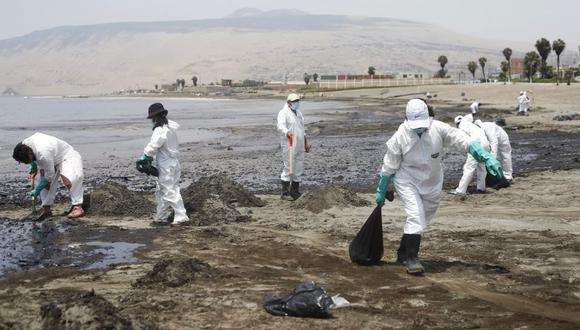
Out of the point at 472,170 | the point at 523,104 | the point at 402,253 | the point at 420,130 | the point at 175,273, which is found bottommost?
the point at 402,253

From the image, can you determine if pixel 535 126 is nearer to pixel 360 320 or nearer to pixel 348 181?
pixel 348 181

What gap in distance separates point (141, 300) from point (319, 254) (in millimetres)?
2617

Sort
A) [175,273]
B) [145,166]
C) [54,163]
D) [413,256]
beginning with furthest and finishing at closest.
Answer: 1. [54,163]
2. [145,166]
3. [413,256]
4. [175,273]

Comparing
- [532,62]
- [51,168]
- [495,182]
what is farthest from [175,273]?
[532,62]

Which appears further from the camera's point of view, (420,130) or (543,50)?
(543,50)

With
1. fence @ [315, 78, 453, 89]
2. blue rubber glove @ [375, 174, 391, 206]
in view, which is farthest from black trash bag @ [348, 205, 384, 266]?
fence @ [315, 78, 453, 89]

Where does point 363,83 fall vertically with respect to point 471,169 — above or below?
above

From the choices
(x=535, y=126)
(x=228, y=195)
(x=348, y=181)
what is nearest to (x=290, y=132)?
(x=228, y=195)

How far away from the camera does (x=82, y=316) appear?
4828mm

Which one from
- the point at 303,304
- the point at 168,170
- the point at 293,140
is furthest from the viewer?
the point at 293,140

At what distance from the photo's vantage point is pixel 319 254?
7906 millimetres

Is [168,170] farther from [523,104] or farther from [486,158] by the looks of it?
[523,104]

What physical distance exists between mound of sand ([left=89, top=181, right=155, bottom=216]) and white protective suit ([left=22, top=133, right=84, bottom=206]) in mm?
383

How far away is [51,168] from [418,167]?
18.8 feet
